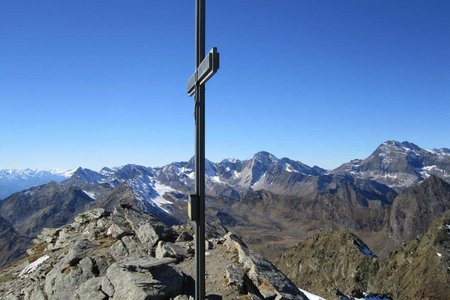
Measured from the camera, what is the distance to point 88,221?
33.8m

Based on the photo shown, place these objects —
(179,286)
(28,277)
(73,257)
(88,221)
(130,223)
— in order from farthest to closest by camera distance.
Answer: (88,221)
(130,223)
(28,277)
(73,257)
(179,286)

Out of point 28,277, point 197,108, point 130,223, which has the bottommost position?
point 28,277

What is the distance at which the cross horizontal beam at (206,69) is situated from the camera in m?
8.70

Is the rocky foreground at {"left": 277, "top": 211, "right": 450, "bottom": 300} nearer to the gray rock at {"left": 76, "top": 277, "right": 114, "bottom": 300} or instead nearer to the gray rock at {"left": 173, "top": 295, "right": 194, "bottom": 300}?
the gray rock at {"left": 76, "top": 277, "right": 114, "bottom": 300}

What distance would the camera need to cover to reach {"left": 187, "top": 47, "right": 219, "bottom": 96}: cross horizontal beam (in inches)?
343

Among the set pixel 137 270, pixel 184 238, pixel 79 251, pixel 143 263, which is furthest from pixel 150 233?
pixel 137 270

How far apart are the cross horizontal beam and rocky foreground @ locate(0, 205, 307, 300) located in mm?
8776

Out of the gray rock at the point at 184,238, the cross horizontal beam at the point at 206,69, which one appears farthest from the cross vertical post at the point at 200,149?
the gray rock at the point at 184,238

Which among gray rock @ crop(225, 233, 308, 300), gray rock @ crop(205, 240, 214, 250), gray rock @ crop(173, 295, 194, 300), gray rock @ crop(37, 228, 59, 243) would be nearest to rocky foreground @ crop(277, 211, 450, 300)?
gray rock @ crop(37, 228, 59, 243)

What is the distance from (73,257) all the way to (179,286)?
335 inches

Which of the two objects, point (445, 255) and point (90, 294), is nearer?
point (90, 294)

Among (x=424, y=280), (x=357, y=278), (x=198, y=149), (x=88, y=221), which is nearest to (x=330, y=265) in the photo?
(x=357, y=278)

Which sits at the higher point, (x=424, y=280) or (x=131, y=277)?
(x=131, y=277)

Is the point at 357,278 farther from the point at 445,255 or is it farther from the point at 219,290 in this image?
the point at 219,290
